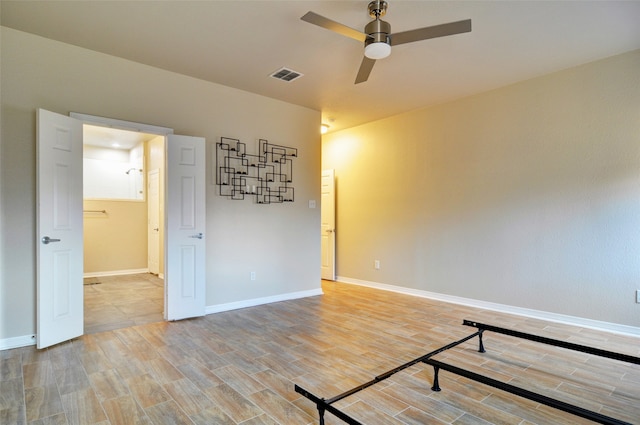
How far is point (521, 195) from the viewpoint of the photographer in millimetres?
4254

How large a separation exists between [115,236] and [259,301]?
4392mm

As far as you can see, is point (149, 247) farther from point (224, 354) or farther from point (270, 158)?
Answer: point (224, 354)

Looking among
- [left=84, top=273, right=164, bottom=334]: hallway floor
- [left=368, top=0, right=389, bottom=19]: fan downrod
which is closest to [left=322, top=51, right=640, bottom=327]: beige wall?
[left=368, top=0, right=389, bottom=19]: fan downrod

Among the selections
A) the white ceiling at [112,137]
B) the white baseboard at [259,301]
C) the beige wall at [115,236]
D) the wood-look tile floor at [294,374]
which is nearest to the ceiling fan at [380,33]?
the wood-look tile floor at [294,374]

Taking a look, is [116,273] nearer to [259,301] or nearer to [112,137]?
[112,137]

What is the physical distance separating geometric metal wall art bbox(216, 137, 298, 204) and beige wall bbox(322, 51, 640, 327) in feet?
5.55

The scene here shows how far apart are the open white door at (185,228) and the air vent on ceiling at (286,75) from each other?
1216 mm

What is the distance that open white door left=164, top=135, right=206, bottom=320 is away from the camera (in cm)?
395

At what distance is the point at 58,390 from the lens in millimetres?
2354

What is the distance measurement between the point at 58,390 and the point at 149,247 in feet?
18.3

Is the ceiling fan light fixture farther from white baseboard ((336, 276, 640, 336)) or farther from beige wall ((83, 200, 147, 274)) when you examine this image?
beige wall ((83, 200, 147, 274))

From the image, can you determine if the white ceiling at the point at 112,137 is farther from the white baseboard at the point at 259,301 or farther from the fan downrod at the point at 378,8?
the fan downrod at the point at 378,8

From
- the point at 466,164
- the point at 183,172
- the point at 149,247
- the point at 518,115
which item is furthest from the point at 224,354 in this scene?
the point at 149,247

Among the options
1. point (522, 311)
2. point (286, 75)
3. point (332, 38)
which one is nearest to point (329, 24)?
point (332, 38)
